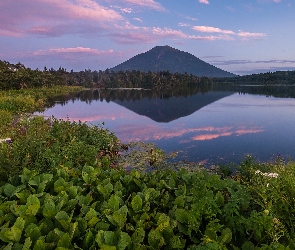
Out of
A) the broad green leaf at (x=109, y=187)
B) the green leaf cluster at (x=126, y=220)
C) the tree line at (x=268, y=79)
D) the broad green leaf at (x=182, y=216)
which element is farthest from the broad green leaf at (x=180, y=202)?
the tree line at (x=268, y=79)

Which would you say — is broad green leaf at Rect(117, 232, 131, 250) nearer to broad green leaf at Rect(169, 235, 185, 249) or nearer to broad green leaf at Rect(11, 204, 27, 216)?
broad green leaf at Rect(169, 235, 185, 249)

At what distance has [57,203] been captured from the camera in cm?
395

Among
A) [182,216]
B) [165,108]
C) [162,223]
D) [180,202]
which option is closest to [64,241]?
[162,223]

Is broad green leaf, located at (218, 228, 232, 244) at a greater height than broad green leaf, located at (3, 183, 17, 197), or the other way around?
broad green leaf, located at (3, 183, 17, 197)

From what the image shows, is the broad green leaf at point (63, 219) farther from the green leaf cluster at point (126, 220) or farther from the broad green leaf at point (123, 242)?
the broad green leaf at point (123, 242)

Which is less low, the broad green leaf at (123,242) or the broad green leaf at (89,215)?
the broad green leaf at (89,215)

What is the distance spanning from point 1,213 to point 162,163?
8222 mm

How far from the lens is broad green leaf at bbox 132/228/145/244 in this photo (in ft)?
10.4

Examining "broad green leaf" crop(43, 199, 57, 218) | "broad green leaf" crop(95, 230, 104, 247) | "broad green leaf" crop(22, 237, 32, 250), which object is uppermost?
"broad green leaf" crop(43, 199, 57, 218)

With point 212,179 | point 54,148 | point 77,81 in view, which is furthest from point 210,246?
point 77,81

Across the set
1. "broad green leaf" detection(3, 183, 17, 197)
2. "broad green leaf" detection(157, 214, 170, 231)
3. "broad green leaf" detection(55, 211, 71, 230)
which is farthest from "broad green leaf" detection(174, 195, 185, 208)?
"broad green leaf" detection(3, 183, 17, 197)

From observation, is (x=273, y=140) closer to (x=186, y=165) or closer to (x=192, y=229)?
(x=186, y=165)

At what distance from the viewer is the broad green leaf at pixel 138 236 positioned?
3178 millimetres

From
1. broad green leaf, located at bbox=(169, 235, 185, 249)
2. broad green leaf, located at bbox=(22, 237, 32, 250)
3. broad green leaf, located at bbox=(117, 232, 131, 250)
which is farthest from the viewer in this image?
broad green leaf, located at bbox=(169, 235, 185, 249)
